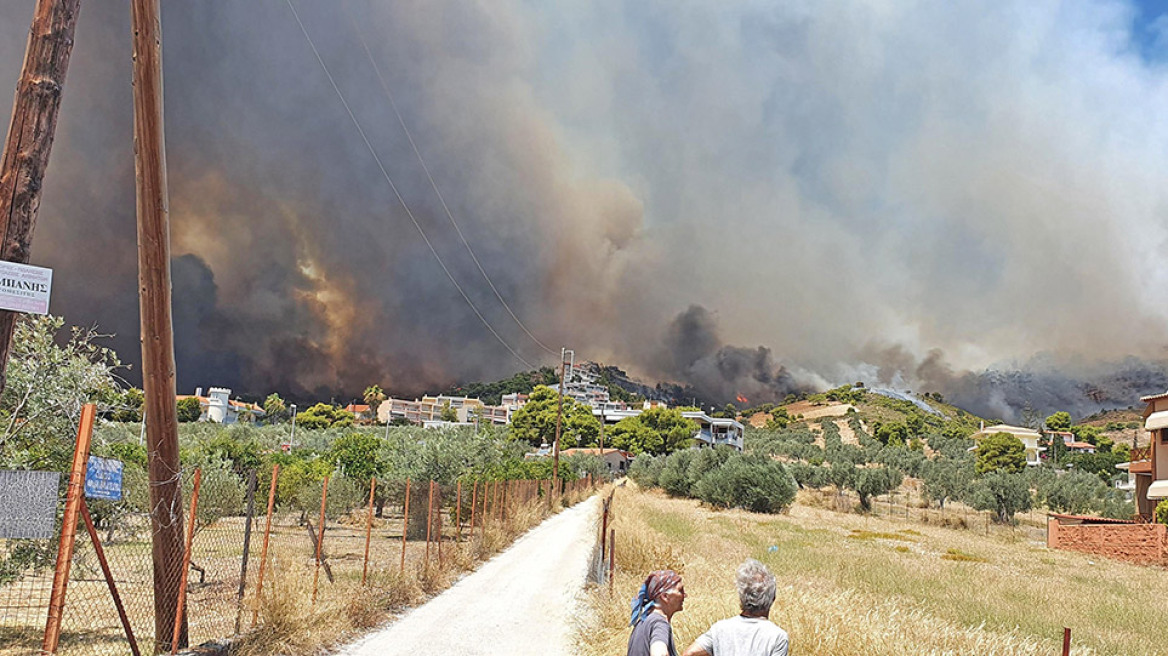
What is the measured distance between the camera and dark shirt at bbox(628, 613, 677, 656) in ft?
14.1

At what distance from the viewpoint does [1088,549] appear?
35219mm

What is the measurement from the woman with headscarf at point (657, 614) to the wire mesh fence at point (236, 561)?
4.30 meters

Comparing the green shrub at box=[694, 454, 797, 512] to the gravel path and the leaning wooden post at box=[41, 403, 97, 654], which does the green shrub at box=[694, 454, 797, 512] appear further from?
the leaning wooden post at box=[41, 403, 97, 654]

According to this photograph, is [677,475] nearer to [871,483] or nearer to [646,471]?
[646,471]

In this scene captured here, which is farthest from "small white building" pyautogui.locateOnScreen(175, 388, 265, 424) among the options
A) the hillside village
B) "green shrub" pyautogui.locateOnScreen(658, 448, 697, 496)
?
"green shrub" pyautogui.locateOnScreen(658, 448, 697, 496)

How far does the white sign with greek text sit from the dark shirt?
A: 5018 mm

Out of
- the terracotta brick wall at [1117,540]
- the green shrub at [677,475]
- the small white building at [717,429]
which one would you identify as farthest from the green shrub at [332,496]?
the small white building at [717,429]

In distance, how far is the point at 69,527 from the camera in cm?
561

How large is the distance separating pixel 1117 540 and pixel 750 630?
3764 centimetres

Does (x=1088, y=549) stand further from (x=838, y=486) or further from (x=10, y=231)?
(x=10, y=231)

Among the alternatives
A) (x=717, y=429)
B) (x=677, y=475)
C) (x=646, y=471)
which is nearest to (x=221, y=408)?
(x=717, y=429)

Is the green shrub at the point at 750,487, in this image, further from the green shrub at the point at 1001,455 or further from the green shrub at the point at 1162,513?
the green shrub at the point at 1001,455

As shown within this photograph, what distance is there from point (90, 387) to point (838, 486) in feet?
189

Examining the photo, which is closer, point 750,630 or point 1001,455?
point 750,630
